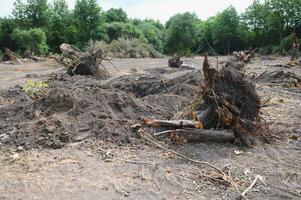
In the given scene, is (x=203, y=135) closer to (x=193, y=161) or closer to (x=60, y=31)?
(x=193, y=161)

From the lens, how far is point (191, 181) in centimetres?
450

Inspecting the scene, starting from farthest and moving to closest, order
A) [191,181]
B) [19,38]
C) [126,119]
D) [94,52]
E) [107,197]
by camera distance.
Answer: [19,38]
[94,52]
[126,119]
[191,181]
[107,197]

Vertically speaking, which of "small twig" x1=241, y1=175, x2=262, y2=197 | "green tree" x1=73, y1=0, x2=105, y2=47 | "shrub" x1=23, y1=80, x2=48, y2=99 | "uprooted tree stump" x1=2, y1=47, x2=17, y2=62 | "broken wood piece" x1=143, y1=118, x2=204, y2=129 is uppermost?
"green tree" x1=73, y1=0, x2=105, y2=47

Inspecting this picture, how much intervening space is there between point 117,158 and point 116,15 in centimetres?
4921

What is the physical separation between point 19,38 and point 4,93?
24886 millimetres

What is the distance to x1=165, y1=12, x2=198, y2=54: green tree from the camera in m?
43.2

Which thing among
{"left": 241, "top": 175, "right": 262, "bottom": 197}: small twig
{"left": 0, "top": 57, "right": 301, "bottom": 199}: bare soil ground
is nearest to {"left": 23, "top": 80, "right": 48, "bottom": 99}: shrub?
{"left": 0, "top": 57, "right": 301, "bottom": 199}: bare soil ground

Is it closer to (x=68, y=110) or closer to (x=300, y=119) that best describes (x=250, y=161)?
(x=300, y=119)

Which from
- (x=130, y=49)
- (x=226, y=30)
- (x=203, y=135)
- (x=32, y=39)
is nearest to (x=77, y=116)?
(x=203, y=135)

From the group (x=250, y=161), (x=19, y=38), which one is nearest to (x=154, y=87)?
(x=250, y=161)

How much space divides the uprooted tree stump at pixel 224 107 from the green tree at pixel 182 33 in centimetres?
3688

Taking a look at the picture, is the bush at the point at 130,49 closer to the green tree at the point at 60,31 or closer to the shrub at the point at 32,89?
the green tree at the point at 60,31

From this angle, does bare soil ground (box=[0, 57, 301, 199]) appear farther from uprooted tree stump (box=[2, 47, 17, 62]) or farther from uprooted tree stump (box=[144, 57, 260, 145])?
uprooted tree stump (box=[2, 47, 17, 62])

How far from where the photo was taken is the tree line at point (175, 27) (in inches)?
1578
